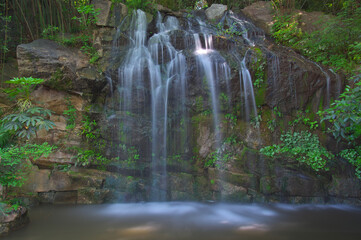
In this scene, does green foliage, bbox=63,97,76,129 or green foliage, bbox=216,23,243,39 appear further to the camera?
green foliage, bbox=216,23,243,39

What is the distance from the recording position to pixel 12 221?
3.32 meters

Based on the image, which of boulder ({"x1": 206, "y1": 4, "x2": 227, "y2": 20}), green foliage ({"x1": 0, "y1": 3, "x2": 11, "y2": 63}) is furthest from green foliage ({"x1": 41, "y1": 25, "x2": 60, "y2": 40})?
boulder ({"x1": 206, "y1": 4, "x2": 227, "y2": 20})

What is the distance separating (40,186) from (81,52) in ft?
12.0

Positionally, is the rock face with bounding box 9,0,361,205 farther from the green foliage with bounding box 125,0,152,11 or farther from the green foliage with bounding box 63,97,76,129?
the green foliage with bounding box 125,0,152,11

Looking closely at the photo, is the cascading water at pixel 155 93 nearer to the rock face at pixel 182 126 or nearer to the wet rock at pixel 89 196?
the rock face at pixel 182 126

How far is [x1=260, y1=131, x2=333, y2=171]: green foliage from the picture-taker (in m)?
5.16

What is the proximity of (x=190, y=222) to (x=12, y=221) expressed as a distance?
277 centimetres

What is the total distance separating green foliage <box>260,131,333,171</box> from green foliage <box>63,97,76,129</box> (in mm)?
4658

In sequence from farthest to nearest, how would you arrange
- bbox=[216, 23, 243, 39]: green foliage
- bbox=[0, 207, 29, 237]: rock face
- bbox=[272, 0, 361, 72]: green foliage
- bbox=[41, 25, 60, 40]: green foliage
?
bbox=[216, 23, 243, 39]: green foliage < bbox=[41, 25, 60, 40]: green foliage < bbox=[272, 0, 361, 72]: green foliage < bbox=[0, 207, 29, 237]: rock face

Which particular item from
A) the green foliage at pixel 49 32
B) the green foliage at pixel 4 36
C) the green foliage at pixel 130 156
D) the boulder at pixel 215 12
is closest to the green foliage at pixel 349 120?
the green foliage at pixel 130 156

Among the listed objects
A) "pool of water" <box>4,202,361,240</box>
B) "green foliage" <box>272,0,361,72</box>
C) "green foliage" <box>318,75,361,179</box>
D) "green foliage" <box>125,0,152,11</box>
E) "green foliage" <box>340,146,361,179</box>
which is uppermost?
"green foliage" <box>125,0,152,11</box>

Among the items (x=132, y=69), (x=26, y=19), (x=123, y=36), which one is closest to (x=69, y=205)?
(x=132, y=69)

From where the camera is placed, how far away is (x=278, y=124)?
5723mm

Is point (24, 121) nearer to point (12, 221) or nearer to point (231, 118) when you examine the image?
point (12, 221)
